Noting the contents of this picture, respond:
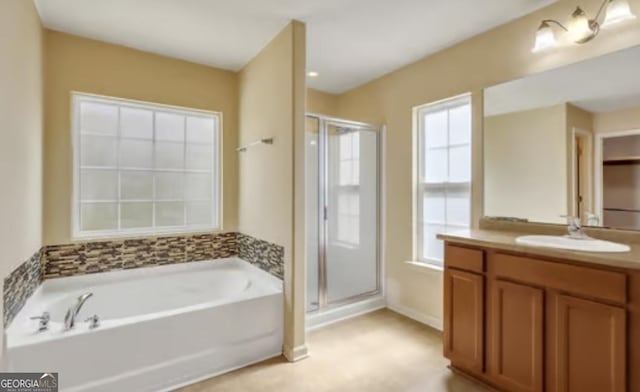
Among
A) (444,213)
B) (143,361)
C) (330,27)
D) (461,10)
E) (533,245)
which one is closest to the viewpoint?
(533,245)

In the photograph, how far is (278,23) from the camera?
7.72 feet

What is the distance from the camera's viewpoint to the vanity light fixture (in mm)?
1731

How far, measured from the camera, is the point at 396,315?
3.14m

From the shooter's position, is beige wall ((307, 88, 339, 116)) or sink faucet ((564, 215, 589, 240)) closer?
sink faucet ((564, 215, 589, 240))

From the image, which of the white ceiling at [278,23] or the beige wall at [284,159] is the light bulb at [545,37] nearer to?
the white ceiling at [278,23]

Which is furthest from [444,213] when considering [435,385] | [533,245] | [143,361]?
[143,361]

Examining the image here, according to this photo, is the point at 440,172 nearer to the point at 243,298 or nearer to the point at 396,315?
the point at 396,315

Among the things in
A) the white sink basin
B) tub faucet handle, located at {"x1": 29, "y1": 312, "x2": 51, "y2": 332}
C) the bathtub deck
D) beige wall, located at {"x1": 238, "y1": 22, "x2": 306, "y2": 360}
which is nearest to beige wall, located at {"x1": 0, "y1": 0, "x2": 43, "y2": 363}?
tub faucet handle, located at {"x1": 29, "y1": 312, "x2": 51, "y2": 332}

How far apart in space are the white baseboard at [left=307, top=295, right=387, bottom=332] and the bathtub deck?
119mm

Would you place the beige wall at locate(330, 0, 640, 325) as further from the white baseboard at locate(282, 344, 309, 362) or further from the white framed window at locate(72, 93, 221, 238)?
the white framed window at locate(72, 93, 221, 238)

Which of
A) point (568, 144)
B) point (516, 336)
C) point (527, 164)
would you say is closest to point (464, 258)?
point (516, 336)

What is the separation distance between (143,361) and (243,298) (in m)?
0.70

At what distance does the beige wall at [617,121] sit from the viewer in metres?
1.82

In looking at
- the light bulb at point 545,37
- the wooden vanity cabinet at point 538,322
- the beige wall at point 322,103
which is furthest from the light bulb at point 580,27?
the beige wall at point 322,103
